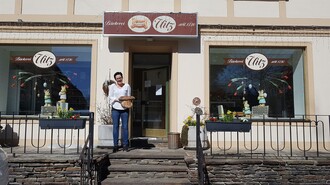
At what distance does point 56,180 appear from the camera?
216 inches

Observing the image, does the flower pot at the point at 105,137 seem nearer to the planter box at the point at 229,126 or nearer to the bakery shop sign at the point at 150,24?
the planter box at the point at 229,126

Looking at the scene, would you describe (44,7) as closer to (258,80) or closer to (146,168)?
→ (146,168)

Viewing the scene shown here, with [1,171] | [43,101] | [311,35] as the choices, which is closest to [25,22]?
[43,101]

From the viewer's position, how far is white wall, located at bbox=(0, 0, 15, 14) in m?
8.56

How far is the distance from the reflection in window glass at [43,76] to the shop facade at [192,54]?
27mm

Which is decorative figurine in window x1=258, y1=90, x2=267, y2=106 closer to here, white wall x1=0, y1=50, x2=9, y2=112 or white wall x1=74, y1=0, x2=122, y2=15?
white wall x1=74, y1=0, x2=122, y2=15

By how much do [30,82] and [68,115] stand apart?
2.75m

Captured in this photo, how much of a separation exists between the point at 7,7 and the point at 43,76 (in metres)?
2.09

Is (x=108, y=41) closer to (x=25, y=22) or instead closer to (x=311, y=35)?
(x=25, y=22)

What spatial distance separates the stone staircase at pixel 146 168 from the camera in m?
5.71

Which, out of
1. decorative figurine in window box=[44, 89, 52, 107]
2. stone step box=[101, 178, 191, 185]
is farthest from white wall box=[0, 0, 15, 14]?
stone step box=[101, 178, 191, 185]

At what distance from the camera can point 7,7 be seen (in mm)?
8578

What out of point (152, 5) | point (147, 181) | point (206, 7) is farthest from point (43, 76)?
point (206, 7)

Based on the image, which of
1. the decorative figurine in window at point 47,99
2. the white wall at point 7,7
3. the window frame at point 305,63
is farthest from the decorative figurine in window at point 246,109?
the white wall at point 7,7
